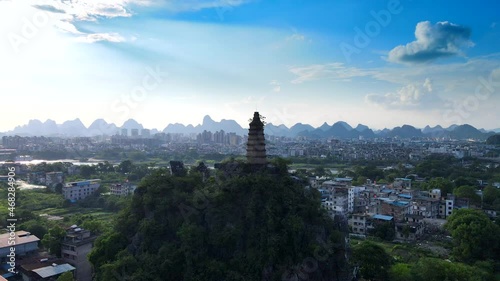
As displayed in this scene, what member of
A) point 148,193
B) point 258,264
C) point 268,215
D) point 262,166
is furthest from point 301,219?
point 148,193

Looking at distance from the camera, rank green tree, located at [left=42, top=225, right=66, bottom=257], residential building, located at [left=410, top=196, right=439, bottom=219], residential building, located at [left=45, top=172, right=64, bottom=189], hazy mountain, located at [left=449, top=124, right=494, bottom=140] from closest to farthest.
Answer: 1. green tree, located at [left=42, top=225, right=66, bottom=257]
2. residential building, located at [left=410, top=196, right=439, bottom=219]
3. residential building, located at [left=45, top=172, right=64, bottom=189]
4. hazy mountain, located at [left=449, top=124, right=494, bottom=140]

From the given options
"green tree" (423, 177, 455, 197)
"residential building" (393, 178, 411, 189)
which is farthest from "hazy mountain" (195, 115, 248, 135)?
"green tree" (423, 177, 455, 197)

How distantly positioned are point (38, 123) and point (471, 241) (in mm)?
177924

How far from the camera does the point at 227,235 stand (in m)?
10.2

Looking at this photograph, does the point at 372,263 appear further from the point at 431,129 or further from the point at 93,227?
the point at 431,129

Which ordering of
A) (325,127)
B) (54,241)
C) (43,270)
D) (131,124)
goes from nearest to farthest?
(43,270) < (54,241) < (131,124) < (325,127)

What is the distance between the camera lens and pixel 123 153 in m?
63.5

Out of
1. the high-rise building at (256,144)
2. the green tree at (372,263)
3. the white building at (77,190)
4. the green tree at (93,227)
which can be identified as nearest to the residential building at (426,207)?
the green tree at (372,263)

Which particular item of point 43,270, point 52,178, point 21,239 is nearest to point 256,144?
point 43,270

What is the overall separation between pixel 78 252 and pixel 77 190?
51.1 ft

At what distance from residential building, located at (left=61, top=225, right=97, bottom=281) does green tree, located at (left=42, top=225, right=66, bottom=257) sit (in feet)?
0.61

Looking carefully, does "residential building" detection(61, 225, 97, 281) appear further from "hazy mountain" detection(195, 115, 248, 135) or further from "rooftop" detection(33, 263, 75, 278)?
"hazy mountain" detection(195, 115, 248, 135)

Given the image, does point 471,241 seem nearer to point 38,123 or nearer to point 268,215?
point 268,215

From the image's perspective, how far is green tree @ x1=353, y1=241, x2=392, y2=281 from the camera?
12.6 meters
